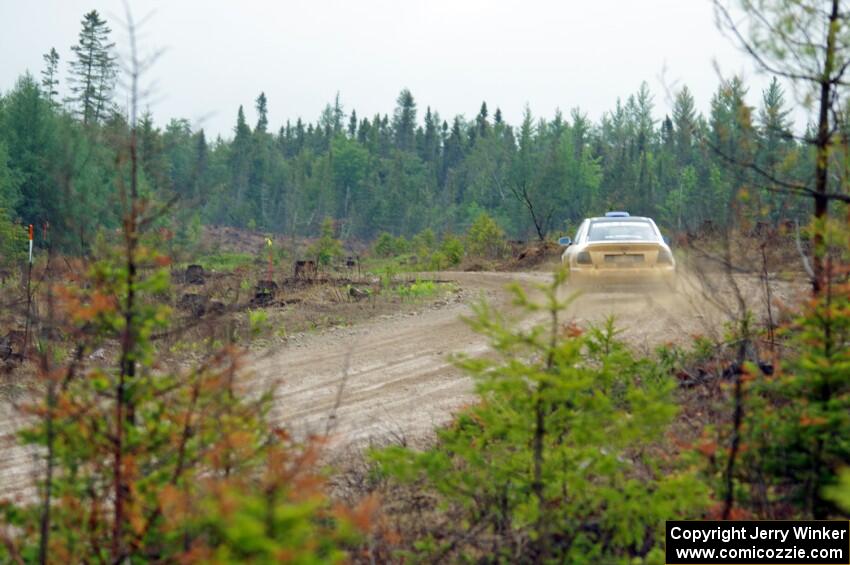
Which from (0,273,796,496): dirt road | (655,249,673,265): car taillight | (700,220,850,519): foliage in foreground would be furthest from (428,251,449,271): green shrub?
(700,220,850,519): foliage in foreground

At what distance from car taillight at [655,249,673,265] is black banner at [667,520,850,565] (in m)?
8.98

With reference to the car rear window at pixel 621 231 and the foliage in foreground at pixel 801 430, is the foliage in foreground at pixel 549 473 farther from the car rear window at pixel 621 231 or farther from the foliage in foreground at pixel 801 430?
the car rear window at pixel 621 231

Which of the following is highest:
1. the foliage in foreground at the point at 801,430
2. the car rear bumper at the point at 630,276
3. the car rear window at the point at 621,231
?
the car rear window at the point at 621,231

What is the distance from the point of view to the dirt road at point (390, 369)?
812cm

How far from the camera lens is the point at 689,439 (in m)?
6.28

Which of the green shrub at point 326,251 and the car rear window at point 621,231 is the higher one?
the car rear window at point 621,231

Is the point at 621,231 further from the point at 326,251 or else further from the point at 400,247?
the point at 400,247

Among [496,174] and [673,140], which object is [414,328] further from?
[673,140]

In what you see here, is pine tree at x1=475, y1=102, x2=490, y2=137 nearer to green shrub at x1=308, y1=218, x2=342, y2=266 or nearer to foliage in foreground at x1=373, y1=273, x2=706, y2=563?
green shrub at x1=308, y1=218, x2=342, y2=266

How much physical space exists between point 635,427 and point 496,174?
291 feet

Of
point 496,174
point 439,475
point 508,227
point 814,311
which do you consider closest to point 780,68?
point 814,311

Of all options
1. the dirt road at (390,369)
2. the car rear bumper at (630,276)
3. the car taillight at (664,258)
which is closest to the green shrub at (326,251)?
the dirt road at (390,369)

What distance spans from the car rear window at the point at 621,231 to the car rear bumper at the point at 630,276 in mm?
605

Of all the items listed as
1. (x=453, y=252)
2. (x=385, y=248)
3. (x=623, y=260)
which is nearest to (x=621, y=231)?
(x=623, y=260)
